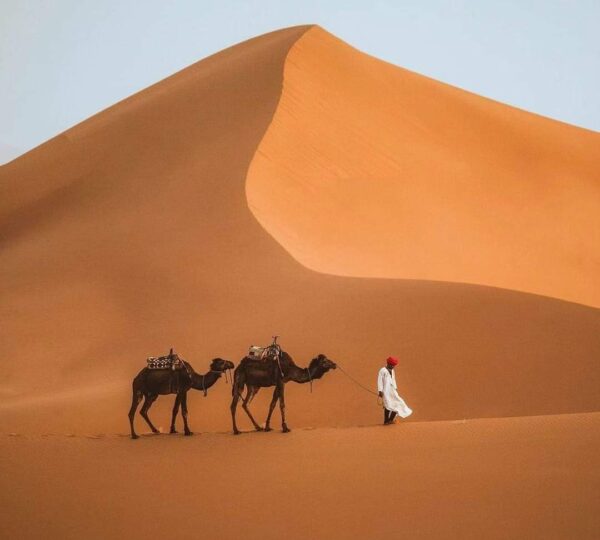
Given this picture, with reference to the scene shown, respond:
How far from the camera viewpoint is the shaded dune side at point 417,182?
934 inches

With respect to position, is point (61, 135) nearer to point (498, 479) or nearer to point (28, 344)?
point (28, 344)

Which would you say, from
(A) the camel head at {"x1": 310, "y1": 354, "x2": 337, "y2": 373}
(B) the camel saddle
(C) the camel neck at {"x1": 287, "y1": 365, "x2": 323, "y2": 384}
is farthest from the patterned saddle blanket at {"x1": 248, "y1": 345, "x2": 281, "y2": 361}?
(B) the camel saddle

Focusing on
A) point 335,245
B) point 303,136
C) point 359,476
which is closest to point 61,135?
point 303,136

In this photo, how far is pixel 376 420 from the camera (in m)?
15.7

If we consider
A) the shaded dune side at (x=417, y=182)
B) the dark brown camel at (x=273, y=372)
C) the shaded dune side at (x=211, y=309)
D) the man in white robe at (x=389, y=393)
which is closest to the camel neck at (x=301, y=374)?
the dark brown camel at (x=273, y=372)

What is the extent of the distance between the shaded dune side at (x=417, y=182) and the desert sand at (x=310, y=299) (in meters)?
0.11

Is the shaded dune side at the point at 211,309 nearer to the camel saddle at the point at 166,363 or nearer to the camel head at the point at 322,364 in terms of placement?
the camel head at the point at 322,364

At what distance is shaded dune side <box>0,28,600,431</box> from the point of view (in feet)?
53.8

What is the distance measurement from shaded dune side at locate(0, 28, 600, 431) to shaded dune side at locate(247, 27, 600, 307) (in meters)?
1.26

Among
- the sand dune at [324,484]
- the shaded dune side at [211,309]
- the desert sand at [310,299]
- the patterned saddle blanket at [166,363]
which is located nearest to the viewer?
the sand dune at [324,484]

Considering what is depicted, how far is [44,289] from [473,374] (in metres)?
11.3

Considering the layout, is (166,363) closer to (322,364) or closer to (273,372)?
(273,372)

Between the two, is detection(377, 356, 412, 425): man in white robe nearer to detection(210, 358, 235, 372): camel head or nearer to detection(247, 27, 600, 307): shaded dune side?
detection(210, 358, 235, 372): camel head

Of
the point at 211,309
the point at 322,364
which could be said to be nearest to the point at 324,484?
the point at 322,364
